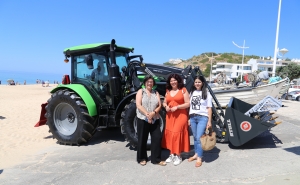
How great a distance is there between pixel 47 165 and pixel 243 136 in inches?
147

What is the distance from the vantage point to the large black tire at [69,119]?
520cm

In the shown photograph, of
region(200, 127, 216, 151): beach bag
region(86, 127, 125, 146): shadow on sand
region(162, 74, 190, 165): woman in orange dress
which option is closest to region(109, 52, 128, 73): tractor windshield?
region(86, 127, 125, 146): shadow on sand

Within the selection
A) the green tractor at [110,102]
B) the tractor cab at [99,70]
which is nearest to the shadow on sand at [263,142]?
the green tractor at [110,102]

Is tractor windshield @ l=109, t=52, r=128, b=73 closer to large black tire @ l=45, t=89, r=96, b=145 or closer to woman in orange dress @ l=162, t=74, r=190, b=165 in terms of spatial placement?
large black tire @ l=45, t=89, r=96, b=145

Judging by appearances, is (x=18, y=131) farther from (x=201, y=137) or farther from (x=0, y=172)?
(x=201, y=137)

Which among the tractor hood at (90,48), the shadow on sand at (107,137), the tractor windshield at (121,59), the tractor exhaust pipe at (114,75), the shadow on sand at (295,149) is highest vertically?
the tractor hood at (90,48)

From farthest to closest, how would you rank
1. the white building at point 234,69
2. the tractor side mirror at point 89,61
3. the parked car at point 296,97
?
the white building at point 234,69 → the parked car at point 296,97 → the tractor side mirror at point 89,61

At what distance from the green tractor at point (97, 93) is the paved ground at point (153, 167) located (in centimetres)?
51

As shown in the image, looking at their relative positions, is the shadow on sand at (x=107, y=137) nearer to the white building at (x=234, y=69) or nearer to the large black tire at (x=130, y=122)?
the large black tire at (x=130, y=122)

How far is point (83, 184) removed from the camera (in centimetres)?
357

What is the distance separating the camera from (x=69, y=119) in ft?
19.1

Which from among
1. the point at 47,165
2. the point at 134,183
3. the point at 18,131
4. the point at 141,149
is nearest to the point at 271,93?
the point at 141,149

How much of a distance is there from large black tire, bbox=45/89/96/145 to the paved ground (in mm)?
285

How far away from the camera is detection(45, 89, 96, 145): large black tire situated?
17.1ft
